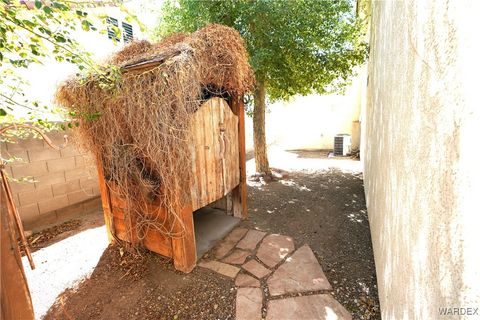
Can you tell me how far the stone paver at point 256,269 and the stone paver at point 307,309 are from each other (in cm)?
44

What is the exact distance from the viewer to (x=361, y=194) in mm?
5199

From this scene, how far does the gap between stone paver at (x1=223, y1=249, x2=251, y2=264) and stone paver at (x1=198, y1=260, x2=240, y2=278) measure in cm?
10

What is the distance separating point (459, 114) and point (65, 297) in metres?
3.88

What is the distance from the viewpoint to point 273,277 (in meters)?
2.80

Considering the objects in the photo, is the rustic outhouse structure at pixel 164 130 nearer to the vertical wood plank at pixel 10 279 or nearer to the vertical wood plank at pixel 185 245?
the vertical wood plank at pixel 185 245

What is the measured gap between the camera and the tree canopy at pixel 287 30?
4.90 meters

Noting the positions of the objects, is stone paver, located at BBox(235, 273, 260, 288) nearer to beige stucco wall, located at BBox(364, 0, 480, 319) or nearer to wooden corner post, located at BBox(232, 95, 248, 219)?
wooden corner post, located at BBox(232, 95, 248, 219)

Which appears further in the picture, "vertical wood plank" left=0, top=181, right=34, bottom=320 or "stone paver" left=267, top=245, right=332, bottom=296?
"stone paver" left=267, top=245, right=332, bottom=296

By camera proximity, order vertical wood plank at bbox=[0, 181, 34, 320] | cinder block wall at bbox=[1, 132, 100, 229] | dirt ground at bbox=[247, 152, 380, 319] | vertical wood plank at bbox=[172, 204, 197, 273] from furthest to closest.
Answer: cinder block wall at bbox=[1, 132, 100, 229] → vertical wood plank at bbox=[172, 204, 197, 273] → dirt ground at bbox=[247, 152, 380, 319] → vertical wood plank at bbox=[0, 181, 34, 320]

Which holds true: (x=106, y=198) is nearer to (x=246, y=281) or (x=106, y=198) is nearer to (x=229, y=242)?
Result: (x=229, y=242)

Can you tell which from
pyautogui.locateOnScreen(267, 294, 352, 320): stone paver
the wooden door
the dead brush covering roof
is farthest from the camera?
→ the wooden door

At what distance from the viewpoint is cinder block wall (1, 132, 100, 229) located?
152 inches

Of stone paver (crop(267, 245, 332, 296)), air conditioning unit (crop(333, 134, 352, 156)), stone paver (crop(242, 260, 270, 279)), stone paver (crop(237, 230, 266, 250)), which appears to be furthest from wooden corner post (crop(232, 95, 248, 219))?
air conditioning unit (crop(333, 134, 352, 156))

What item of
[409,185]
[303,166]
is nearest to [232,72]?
[409,185]
